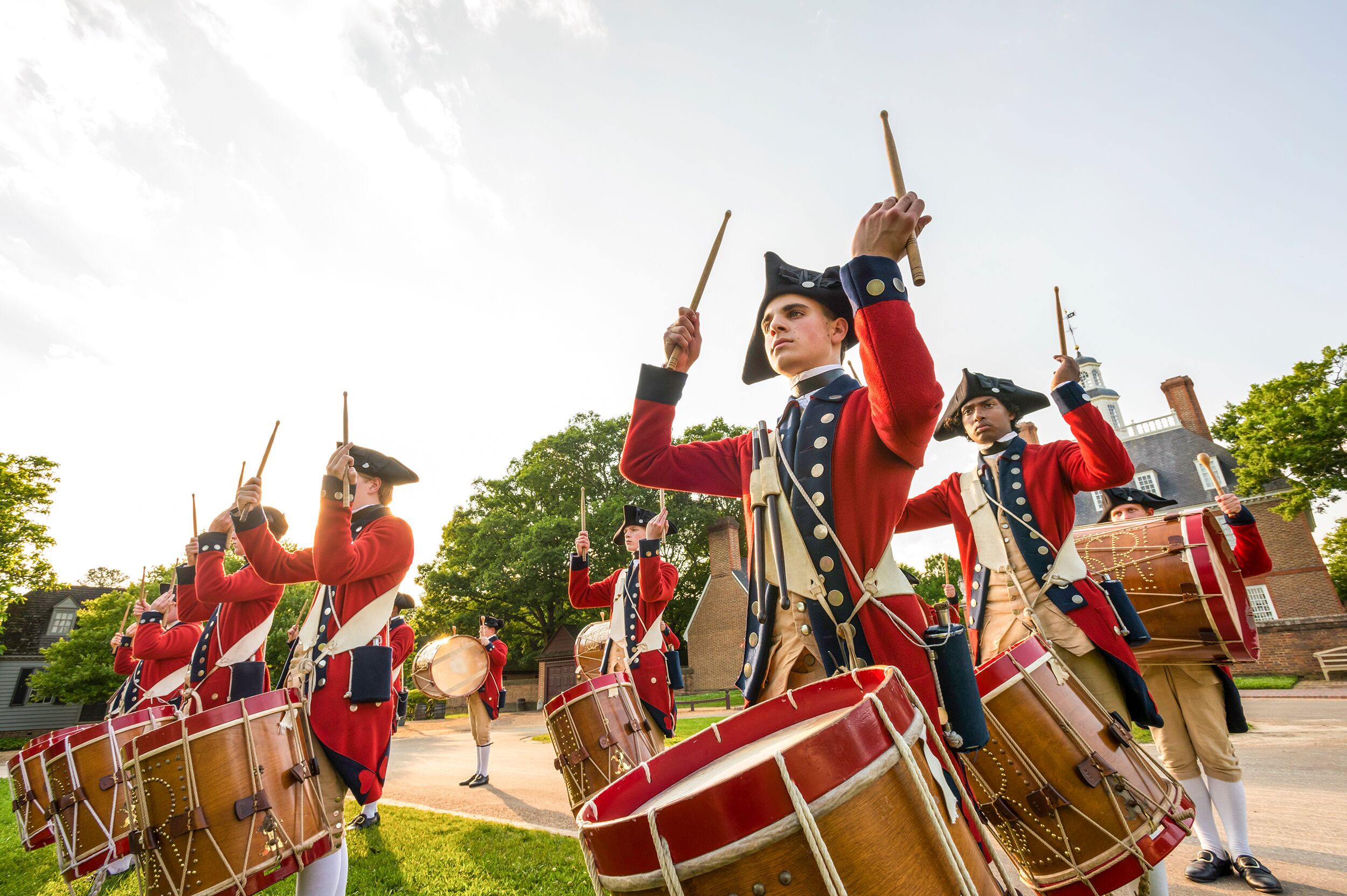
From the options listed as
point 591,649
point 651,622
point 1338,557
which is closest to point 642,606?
point 651,622

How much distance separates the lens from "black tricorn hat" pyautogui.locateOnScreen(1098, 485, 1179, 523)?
5.86 m

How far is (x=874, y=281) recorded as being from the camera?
1.92 metres

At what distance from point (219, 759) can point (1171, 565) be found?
5433 mm

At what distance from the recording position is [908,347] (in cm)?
189

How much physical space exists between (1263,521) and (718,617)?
955 inches

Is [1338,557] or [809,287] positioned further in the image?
[1338,557]

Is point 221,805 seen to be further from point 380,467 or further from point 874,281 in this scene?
point 874,281

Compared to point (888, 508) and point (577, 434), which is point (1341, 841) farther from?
point (577, 434)

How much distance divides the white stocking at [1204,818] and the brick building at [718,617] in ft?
91.2

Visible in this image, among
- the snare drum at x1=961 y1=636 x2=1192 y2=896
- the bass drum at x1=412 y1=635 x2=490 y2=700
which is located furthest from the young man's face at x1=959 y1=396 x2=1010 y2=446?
the bass drum at x1=412 y1=635 x2=490 y2=700

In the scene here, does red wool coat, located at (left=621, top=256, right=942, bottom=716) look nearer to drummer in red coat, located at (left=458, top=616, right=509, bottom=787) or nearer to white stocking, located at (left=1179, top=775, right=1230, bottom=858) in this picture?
white stocking, located at (left=1179, top=775, right=1230, bottom=858)

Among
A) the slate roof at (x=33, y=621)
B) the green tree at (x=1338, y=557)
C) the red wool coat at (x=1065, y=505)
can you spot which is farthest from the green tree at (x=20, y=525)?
the green tree at (x=1338, y=557)

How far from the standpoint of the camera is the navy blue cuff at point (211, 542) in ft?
16.9

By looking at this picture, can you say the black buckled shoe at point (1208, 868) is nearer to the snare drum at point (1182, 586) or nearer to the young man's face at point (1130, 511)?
the snare drum at point (1182, 586)
